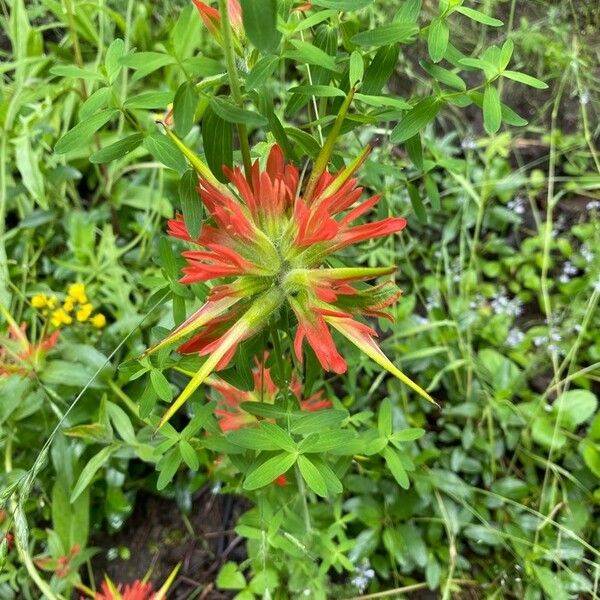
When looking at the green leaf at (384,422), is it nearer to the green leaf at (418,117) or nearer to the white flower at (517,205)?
the green leaf at (418,117)

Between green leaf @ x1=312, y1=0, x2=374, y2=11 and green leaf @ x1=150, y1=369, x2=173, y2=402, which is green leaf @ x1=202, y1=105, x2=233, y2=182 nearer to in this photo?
green leaf @ x1=312, y1=0, x2=374, y2=11

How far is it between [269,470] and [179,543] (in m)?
0.53

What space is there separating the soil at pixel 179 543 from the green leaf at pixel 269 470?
18.9 inches

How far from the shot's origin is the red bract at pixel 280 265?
49 centimetres

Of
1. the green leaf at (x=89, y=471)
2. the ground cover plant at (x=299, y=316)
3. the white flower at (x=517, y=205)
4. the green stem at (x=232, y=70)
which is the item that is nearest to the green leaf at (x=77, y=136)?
the ground cover plant at (x=299, y=316)

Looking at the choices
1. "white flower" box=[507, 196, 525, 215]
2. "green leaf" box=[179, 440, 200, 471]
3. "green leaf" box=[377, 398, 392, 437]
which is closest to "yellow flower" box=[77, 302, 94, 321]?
"green leaf" box=[179, 440, 200, 471]

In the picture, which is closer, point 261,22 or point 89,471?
point 261,22

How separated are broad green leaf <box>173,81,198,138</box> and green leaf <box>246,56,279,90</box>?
4 centimetres

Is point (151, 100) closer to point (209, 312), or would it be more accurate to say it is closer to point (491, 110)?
point (209, 312)

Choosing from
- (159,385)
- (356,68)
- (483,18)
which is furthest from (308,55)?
(159,385)

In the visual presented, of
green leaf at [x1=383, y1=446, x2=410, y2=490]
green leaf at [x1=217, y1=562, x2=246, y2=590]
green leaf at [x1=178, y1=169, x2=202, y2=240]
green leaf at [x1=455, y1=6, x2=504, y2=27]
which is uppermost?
green leaf at [x1=455, y1=6, x2=504, y2=27]

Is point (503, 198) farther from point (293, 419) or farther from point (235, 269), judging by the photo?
point (235, 269)

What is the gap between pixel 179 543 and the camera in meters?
1.05

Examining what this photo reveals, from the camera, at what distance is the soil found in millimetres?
1017
